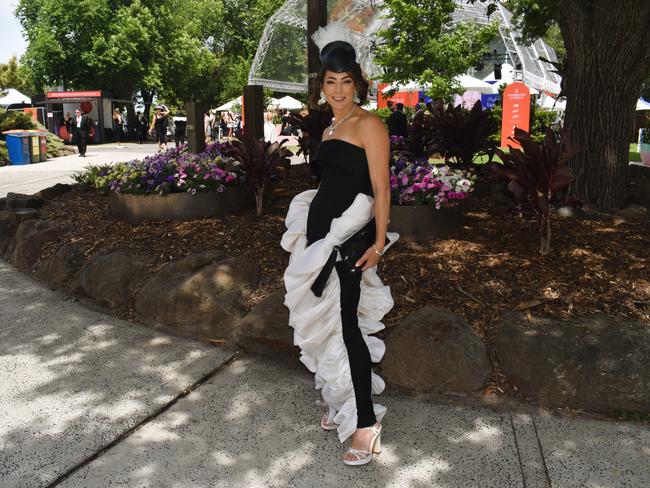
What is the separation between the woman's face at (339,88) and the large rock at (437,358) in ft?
5.06

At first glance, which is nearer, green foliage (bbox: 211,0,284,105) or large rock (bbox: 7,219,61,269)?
large rock (bbox: 7,219,61,269)

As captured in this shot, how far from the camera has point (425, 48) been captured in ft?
83.3

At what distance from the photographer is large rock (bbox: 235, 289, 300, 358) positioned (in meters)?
4.08

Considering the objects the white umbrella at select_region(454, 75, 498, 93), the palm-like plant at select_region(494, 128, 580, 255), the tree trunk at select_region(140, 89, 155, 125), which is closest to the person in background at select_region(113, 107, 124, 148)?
the tree trunk at select_region(140, 89, 155, 125)

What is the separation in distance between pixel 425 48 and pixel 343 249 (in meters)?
24.2

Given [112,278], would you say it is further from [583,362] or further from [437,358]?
[583,362]

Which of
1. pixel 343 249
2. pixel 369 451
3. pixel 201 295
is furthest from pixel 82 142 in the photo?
pixel 369 451

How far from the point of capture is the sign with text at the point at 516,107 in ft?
56.5

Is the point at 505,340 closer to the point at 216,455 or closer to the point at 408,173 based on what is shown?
the point at 216,455

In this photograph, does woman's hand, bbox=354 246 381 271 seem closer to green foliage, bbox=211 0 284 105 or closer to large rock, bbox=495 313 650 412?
large rock, bbox=495 313 650 412

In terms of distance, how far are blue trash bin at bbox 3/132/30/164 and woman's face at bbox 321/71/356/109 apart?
1885 centimetres

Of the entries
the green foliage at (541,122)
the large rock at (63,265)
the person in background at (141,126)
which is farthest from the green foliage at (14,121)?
the large rock at (63,265)

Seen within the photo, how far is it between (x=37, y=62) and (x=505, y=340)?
42668mm

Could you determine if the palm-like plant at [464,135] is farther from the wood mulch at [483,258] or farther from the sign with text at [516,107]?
the sign with text at [516,107]
